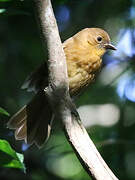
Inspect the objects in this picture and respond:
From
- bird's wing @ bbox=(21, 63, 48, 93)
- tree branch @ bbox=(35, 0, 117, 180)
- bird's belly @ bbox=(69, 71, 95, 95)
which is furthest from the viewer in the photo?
bird's belly @ bbox=(69, 71, 95, 95)

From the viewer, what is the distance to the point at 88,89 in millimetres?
6043

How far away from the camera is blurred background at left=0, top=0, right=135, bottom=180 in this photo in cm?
550

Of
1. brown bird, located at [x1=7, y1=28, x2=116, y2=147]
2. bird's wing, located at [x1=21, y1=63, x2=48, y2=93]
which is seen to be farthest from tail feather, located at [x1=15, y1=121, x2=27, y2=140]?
bird's wing, located at [x1=21, y1=63, x2=48, y2=93]

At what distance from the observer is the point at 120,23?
6234 mm

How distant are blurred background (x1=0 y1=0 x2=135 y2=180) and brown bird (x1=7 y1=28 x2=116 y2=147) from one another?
0.77 meters

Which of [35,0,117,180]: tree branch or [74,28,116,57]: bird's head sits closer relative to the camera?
[35,0,117,180]: tree branch

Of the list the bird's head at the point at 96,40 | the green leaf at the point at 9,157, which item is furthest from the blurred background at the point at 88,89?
the green leaf at the point at 9,157

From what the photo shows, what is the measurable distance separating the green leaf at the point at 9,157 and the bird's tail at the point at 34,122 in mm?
988

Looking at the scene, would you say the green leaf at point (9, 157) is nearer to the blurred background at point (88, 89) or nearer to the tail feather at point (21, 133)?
the tail feather at point (21, 133)

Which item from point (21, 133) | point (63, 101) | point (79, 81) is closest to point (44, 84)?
point (79, 81)

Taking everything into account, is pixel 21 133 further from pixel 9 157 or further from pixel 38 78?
pixel 9 157

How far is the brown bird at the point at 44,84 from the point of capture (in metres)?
4.61

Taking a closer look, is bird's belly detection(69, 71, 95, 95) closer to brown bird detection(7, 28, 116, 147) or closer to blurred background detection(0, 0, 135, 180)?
brown bird detection(7, 28, 116, 147)

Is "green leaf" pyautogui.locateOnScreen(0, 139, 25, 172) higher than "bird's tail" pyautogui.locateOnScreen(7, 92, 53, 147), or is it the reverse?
"green leaf" pyautogui.locateOnScreen(0, 139, 25, 172)
